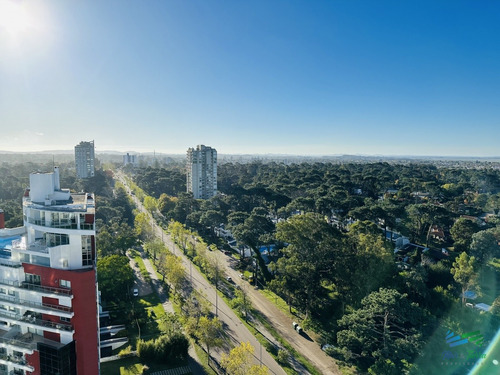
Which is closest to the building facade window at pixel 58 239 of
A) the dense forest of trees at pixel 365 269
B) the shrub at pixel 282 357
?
the dense forest of trees at pixel 365 269

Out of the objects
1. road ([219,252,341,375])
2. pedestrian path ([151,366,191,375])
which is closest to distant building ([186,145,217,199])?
road ([219,252,341,375])

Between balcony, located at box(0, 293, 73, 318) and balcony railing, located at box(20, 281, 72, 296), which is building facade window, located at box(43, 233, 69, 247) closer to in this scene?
balcony railing, located at box(20, 281, 72, 296)

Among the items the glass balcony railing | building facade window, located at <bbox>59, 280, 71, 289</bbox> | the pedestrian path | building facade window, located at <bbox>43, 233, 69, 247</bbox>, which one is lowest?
the pedestrian path

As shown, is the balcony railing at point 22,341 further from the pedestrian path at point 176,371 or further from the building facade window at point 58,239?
the pedestrian path at point 176,371

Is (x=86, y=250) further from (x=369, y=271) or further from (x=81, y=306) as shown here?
(x=369, y=271)

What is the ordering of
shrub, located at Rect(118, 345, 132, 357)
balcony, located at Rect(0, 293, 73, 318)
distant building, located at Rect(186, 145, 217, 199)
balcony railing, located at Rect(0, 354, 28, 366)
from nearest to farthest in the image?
balcony, located at Rect(0, 293, 73, 318), balcony railing, located at Rect(0, 354, 28, 366), shrub, located at Rect(118, 345, 132, 357), distant building, located at Rect(186, 145, 217, 199)

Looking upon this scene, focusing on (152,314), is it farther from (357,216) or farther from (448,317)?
(357,216)
